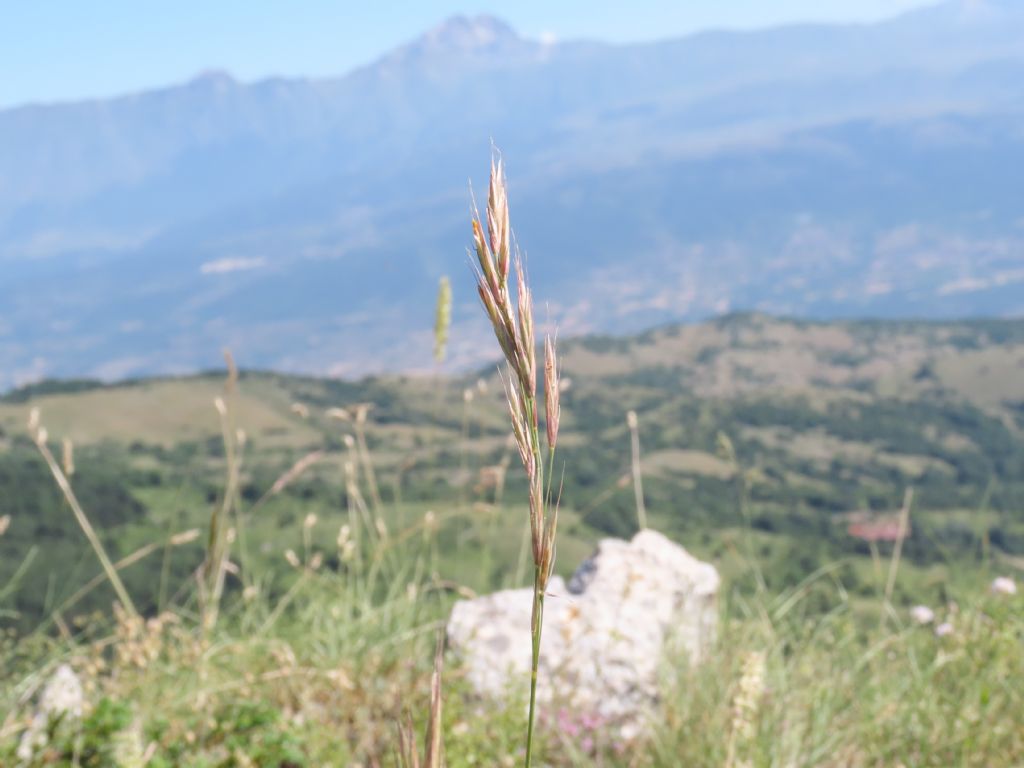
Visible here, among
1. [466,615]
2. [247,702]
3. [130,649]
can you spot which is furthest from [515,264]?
[466,615]

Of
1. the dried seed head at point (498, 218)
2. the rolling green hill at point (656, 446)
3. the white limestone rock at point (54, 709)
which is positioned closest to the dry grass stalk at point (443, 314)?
the rolling green hill at point (656, 446)

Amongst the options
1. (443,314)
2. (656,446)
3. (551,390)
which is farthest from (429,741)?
(656,446)

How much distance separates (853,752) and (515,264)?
9.60 ft

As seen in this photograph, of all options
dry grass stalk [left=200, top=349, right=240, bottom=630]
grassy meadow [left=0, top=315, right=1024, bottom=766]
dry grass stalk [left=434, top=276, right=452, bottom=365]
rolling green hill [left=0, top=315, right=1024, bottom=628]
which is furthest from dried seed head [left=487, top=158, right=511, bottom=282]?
rolling green hill [left=0, top=315, right=1024, bottom=628]

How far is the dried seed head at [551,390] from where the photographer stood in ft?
2.99

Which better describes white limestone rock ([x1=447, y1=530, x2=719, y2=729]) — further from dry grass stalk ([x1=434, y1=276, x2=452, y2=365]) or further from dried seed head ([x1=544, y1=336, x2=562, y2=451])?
dried seed head ([x1=544, y1=336, x2=562, y2=451])

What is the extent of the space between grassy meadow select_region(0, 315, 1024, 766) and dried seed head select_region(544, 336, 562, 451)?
242 millimetres

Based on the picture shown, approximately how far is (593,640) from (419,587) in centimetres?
153

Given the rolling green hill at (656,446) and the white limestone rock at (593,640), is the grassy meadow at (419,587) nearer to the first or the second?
the white limestone rock at (593,640)

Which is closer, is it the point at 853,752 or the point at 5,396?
the point at 853,752

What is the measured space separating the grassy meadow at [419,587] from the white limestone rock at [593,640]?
124 millimetres

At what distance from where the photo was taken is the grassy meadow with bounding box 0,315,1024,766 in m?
3.35

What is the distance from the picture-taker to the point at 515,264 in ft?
3.08

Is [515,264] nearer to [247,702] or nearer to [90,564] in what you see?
[247,702]
